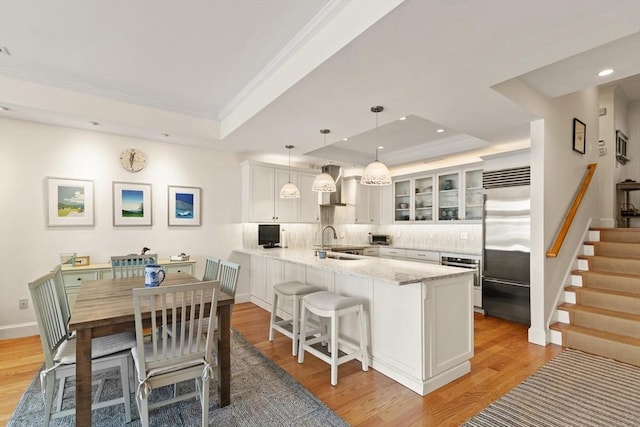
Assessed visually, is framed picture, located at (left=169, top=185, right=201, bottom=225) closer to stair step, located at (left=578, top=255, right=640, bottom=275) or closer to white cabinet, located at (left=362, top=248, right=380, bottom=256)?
white cabinet, located at (left=362, top=248, right=380, bottom=256)

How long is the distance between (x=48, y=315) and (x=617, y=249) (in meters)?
6.21

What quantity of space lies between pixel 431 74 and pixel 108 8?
2.47m

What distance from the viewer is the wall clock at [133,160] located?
4.15m

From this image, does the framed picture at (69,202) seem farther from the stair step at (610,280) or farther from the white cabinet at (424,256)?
the stair step at (610,280)

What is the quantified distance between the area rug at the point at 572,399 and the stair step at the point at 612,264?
147 cm

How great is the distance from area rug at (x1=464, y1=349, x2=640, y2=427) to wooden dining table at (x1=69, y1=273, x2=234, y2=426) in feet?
5.80

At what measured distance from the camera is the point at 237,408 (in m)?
2.20

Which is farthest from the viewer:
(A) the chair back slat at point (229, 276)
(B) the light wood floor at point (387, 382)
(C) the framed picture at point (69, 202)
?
(C) the framed picture at point (69, 202)

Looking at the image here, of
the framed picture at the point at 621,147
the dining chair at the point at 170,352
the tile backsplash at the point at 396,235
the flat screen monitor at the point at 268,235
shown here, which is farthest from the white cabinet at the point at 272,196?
the framed picture at the point at 621,147

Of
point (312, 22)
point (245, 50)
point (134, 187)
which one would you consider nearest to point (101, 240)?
point (134, 187)

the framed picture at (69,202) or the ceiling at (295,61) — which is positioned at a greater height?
the ceiling at (295,61)

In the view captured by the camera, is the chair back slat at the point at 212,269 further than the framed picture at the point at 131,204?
No

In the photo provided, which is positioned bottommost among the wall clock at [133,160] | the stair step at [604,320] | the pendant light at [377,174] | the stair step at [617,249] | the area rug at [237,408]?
the area rug at [237,408]

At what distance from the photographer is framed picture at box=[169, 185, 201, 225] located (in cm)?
451
